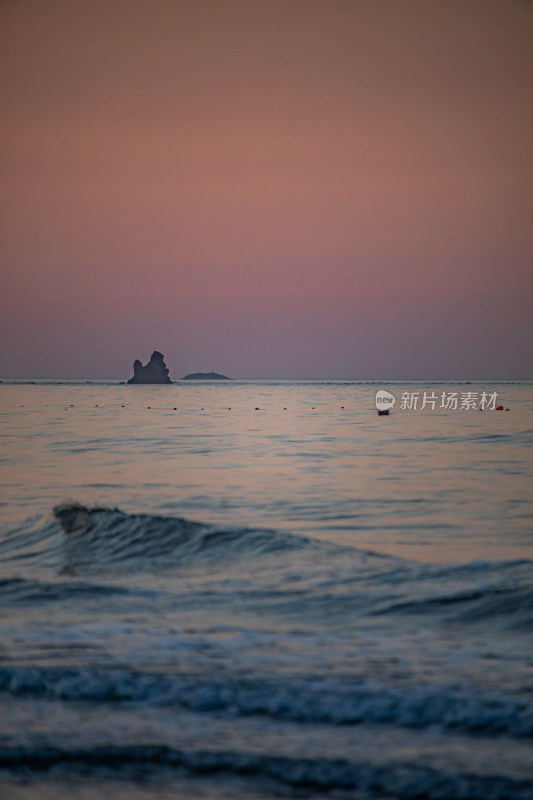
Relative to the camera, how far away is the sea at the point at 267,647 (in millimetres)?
5285

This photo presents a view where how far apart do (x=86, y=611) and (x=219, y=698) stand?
130 inches

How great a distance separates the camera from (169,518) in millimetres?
15961

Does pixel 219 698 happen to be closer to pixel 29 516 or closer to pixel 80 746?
pixel 80 746

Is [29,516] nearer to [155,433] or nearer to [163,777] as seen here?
[163,777]

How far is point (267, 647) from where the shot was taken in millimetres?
7684

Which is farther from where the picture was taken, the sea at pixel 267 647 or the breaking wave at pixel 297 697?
the breaking wave at pixel 297 697

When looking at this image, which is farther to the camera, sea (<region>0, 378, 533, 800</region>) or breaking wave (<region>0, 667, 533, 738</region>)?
breaking wave (<region>0, 667, 533, 738</region>)

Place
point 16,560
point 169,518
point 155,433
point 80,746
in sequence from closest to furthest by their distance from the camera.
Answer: point 80,746 → point 16,560 → point 169,518 → point 155,433

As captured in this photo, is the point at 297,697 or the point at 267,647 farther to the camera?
the point at 267,647

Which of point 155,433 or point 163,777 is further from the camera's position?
point 155,433

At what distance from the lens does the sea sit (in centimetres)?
529

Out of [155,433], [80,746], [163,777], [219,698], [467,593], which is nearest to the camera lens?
[163,777]

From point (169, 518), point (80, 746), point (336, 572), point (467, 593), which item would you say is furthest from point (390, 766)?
point (169, 518)

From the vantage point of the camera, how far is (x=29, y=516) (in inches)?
662
